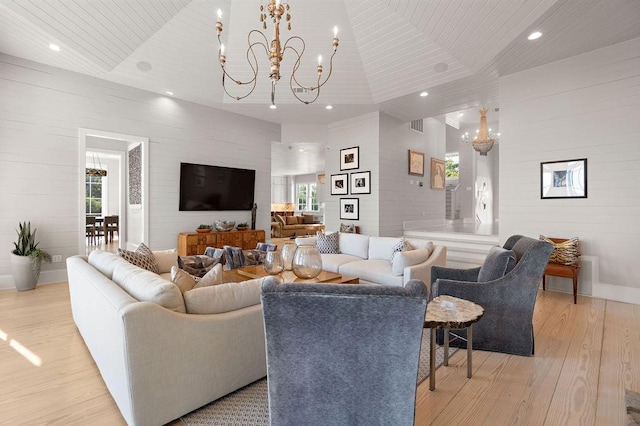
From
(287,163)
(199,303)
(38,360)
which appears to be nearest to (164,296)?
(199,303)

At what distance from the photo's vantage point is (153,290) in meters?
1.75

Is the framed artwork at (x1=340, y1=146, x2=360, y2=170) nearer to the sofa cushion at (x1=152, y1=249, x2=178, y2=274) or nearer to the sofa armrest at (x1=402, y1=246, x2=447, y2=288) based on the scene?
the sofa armrest at (x1=402, y1=246, x2=447, y2=288)

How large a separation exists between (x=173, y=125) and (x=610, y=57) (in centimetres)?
718

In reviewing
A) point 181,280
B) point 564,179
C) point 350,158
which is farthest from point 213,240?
point 564,179

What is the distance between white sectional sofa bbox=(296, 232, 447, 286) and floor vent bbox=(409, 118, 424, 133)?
4283 mm

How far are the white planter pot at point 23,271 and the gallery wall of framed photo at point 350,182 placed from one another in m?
5.77

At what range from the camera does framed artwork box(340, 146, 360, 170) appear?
734cm

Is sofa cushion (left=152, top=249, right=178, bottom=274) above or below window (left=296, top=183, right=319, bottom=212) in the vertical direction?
below

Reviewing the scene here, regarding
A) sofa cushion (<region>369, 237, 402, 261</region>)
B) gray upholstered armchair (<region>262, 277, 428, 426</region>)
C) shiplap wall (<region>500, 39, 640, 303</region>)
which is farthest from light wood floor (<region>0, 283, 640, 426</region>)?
sofa cushion (<region>369, 237, 402, 261</region>)

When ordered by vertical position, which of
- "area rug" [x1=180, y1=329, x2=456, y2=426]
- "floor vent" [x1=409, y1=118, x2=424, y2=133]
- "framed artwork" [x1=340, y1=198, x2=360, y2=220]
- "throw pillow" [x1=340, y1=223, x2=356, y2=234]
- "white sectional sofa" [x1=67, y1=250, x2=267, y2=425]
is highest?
"floor vent" [x1=409, y1=118, x2=424, y2=133]

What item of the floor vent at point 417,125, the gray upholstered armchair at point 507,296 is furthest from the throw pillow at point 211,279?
the floor vent at point 417,125

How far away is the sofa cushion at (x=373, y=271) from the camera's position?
12.1ft

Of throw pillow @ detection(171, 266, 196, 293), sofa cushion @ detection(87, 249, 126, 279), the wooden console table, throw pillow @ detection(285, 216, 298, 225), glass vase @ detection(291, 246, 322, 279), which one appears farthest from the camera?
throw pillow @ detection(285, 216, 298, 225)

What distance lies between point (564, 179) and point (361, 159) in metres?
3.85
